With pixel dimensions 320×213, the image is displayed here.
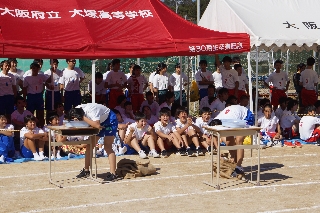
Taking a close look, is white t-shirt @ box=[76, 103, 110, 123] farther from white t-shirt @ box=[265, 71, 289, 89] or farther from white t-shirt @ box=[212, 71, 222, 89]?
white t-shirt @ box=[265, 71, 289, 89]

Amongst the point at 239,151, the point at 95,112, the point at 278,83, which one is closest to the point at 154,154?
the point at 239,151

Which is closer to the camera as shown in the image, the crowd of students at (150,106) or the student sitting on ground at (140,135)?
the crowd of students at (150,106)

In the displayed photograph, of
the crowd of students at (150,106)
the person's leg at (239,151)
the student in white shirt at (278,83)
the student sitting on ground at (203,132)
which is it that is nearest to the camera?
the person's leg at (239,151)

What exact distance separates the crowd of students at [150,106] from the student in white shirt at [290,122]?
0.07 feet

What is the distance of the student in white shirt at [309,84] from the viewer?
1628cm

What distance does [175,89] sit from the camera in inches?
617

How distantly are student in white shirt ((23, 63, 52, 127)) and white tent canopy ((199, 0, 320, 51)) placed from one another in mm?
4154

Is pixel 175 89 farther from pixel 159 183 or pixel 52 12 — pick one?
pixel 159 183

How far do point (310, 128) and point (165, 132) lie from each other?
3290 millimetres

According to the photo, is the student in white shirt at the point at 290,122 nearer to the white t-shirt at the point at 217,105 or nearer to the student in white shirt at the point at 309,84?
the white t-shirt at the point at 217,105

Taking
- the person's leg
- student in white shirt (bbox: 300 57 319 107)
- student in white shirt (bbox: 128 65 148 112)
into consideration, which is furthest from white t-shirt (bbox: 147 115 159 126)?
student in white shirt (bbox: 300 57 319 107)

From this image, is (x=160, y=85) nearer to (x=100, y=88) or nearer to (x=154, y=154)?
(x=100, y=88)

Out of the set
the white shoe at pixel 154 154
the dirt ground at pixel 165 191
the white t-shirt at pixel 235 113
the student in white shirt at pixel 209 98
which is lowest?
the dirt ground at pixel 165 191

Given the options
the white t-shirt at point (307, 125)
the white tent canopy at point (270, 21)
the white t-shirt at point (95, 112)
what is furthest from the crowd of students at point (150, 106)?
the white tent canopy at point (270, 21)
